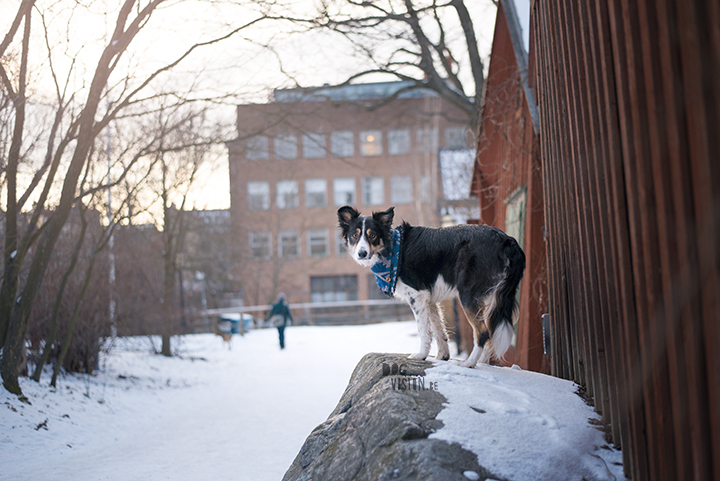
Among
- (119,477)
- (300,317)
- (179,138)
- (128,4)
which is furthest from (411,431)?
(300,317)

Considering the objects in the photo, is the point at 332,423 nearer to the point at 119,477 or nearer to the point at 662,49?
the point at 119,477

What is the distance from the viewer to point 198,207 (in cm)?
1800

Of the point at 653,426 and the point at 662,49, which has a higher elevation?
the point at 662,49

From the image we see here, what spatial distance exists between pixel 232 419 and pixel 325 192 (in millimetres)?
31010

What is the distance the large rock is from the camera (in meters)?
2.95

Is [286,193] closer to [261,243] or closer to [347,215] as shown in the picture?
[261,243]

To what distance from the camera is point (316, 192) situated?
128 ft

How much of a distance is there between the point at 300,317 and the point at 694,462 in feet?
107

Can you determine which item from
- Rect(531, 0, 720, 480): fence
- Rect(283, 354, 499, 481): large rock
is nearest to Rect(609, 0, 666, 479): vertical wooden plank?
Rect(531, 0, 720, 480): fence

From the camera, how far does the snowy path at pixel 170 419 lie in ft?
19.4

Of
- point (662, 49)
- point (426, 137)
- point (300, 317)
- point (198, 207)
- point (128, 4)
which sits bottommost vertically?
point (300, 317)

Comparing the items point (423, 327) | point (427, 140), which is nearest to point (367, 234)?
point (423, 327)

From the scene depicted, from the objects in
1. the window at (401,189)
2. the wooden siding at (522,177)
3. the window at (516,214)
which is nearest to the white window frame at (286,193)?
the window at (401,189)

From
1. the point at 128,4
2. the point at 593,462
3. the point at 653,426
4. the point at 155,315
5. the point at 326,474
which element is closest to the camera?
the point at 653,426
